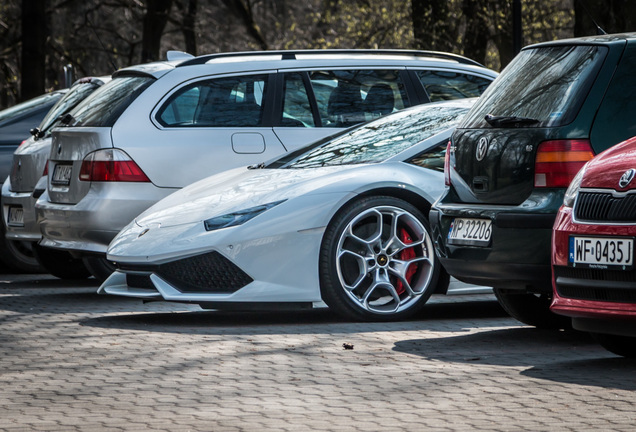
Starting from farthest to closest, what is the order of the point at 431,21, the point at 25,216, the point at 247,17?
the point at 247,17 < the point at 431,21 < the point at 25,216

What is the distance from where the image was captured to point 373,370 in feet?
19.9

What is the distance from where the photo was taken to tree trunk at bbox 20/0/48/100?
23.0 meters

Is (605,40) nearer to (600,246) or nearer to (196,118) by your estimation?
(600,246)

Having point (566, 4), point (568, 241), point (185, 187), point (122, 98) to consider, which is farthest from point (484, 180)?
point (566, 4)

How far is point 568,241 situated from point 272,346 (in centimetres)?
185

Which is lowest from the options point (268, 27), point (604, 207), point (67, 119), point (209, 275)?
point (209, 275)

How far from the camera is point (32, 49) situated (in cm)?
2312

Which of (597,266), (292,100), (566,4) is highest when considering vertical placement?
(566,4)

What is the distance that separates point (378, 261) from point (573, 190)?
2141 millimetres

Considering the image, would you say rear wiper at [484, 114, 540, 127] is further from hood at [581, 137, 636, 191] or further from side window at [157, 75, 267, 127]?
side window at [157, 75, 267, 127]

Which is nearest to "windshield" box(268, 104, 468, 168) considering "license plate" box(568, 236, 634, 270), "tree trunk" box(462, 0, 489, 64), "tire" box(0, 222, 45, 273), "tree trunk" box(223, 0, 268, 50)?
"license plate" box(568, 236, 634, 270)

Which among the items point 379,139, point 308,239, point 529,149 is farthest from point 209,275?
point 529,149

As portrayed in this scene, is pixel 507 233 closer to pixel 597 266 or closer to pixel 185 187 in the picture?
pixel 597 266

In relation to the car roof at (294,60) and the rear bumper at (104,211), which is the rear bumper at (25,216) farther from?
the car roof at (294,60)
